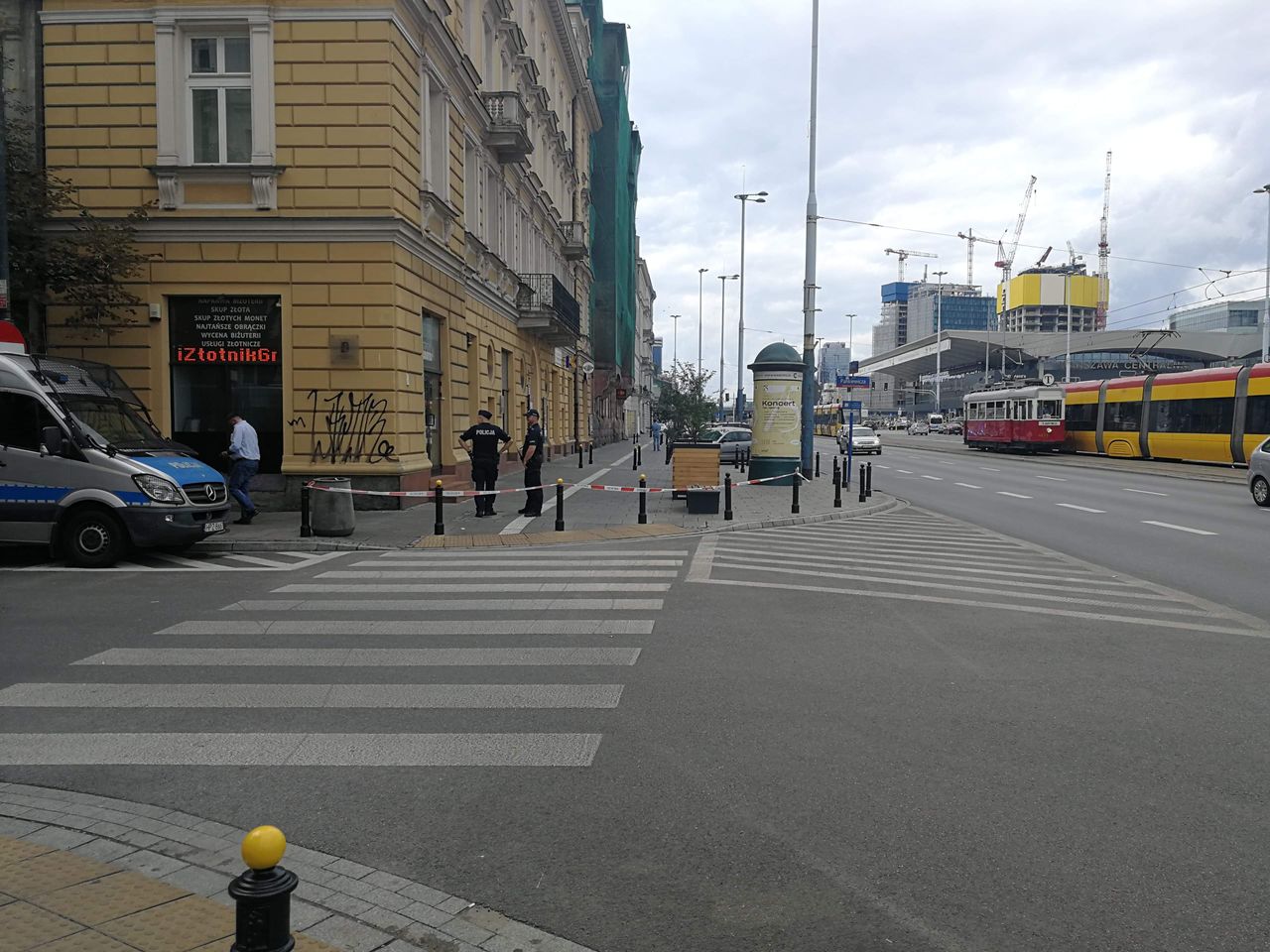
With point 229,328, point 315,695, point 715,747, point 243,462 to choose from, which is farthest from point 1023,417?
point 315,695

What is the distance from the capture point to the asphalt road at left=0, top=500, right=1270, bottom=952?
3572mm

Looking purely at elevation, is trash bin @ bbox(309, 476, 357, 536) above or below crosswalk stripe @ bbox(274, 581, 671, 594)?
above

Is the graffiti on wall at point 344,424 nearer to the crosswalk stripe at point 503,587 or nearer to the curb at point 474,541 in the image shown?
the curb at point 474,541

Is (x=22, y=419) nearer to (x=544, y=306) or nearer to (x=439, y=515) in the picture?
(x=439, y=515)

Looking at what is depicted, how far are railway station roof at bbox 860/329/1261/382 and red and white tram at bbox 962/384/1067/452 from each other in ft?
101

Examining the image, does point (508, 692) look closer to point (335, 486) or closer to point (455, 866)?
point (455, 866)

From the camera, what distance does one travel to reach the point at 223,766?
4.86 m

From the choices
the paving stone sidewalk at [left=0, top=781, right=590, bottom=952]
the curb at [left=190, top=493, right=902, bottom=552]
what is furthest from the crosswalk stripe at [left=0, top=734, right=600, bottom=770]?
the curb at [left=190, top=493, right=902, bottom=552]

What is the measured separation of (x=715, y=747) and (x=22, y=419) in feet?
33.1

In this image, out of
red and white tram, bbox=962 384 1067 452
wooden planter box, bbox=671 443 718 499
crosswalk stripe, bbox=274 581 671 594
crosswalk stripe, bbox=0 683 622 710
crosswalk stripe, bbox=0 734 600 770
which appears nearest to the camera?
crosswalk stripe, bbox=0 734 600 770

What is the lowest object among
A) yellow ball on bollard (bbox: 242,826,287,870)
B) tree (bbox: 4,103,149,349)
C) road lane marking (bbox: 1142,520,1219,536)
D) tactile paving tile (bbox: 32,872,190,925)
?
tactile paving tile (bbox: 32,872,190,925)

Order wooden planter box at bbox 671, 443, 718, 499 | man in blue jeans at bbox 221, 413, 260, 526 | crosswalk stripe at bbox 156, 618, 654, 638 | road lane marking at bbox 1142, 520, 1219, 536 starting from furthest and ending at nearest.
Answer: wooden planter box at bbox 671, 443, 718, 499, man in blue jeans at bbox 221, 413, 260, 526, road lane marking at bbox 1142, 520, 1219, 536, crosswalk stripe at bbox 156, 618, 654, 638

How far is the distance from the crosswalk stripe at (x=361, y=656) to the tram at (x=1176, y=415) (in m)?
26.3

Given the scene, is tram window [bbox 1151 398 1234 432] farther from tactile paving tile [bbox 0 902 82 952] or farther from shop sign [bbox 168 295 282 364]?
tactile paving tile [bbox 0 902 82 952]
